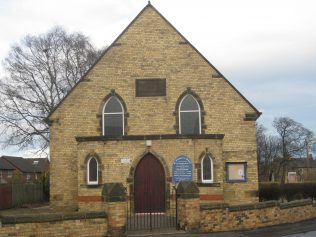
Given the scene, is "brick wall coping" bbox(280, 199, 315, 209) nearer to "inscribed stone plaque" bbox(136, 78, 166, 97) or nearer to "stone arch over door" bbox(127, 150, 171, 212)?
"stone arch over door" bbox(127, 150, 171, 212)

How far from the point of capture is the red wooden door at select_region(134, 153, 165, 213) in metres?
18.6

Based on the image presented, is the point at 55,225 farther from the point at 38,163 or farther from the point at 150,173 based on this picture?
the point at 38,163

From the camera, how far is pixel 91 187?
18.8 m

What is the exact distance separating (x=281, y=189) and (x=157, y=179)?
12310 mm

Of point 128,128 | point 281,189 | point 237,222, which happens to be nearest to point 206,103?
point 128,128

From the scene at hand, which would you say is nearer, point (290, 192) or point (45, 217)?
point (45, 217)

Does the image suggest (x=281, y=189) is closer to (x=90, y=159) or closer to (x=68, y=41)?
(x=90, y=159)

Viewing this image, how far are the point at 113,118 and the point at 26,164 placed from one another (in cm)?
6058

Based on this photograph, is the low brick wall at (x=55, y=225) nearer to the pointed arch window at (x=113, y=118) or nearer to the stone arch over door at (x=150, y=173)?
the stone arch over door at (x=150, y=173)

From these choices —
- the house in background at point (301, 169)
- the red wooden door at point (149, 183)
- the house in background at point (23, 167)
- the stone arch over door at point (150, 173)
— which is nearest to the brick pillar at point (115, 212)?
the stone arch over door at point (150, 173)

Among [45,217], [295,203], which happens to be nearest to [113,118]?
[295,203]

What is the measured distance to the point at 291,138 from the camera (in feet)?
215

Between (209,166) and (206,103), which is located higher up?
(206,103)

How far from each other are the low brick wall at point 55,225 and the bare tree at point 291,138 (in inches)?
2134
